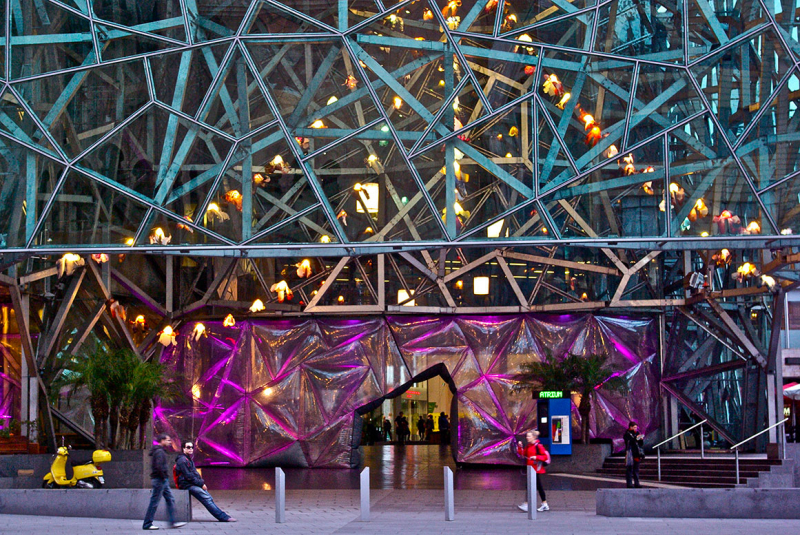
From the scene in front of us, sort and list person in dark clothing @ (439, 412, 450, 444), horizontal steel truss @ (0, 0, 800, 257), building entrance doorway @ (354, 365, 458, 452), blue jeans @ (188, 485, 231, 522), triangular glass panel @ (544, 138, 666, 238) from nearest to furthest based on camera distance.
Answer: blue jeans @ (188, 485, 231, 522)
horizontal steel truss @ (0, 0, 800, 257)
triangular glass panel @ (544, 138, 666, 238)
person in dark clothing @ (439, 412, 450, 444)
building entrance doorway @ (354, 365, 458, 452)

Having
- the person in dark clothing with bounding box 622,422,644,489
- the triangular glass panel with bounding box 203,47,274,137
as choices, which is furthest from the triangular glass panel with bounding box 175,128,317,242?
the person in dark clothing with bounding box 622,422,644,489

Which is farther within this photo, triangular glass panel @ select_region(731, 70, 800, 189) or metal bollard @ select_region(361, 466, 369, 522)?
triangular glass panel @ select_region(731, 70, 800, 189)

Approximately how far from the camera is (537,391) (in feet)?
98.9

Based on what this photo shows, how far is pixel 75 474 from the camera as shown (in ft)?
69.1

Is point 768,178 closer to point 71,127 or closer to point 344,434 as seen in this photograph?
point 71,127

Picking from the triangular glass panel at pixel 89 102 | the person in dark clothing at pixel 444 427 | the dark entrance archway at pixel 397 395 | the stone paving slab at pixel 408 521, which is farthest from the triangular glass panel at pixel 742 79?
the person in dark clothing at pixel 444 427

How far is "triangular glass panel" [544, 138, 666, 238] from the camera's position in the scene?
20.9 metres

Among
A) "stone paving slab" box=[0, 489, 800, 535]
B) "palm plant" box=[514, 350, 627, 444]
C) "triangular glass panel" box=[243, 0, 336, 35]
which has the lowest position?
"stone paving slab" box=[0, 489, 800, 535]

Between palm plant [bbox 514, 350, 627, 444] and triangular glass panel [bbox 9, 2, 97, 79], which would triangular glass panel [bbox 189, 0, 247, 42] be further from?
palm plant [bbox 514, 350, 627, 444]

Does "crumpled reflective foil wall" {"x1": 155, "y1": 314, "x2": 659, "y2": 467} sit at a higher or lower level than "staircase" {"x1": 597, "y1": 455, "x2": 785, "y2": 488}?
higher

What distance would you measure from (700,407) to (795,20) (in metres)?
14.2

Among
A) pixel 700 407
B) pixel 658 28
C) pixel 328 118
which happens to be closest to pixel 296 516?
pixel 328 118

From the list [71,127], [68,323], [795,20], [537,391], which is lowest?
[537,391]

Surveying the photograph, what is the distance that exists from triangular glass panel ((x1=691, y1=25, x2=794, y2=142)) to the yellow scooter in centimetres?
1409
